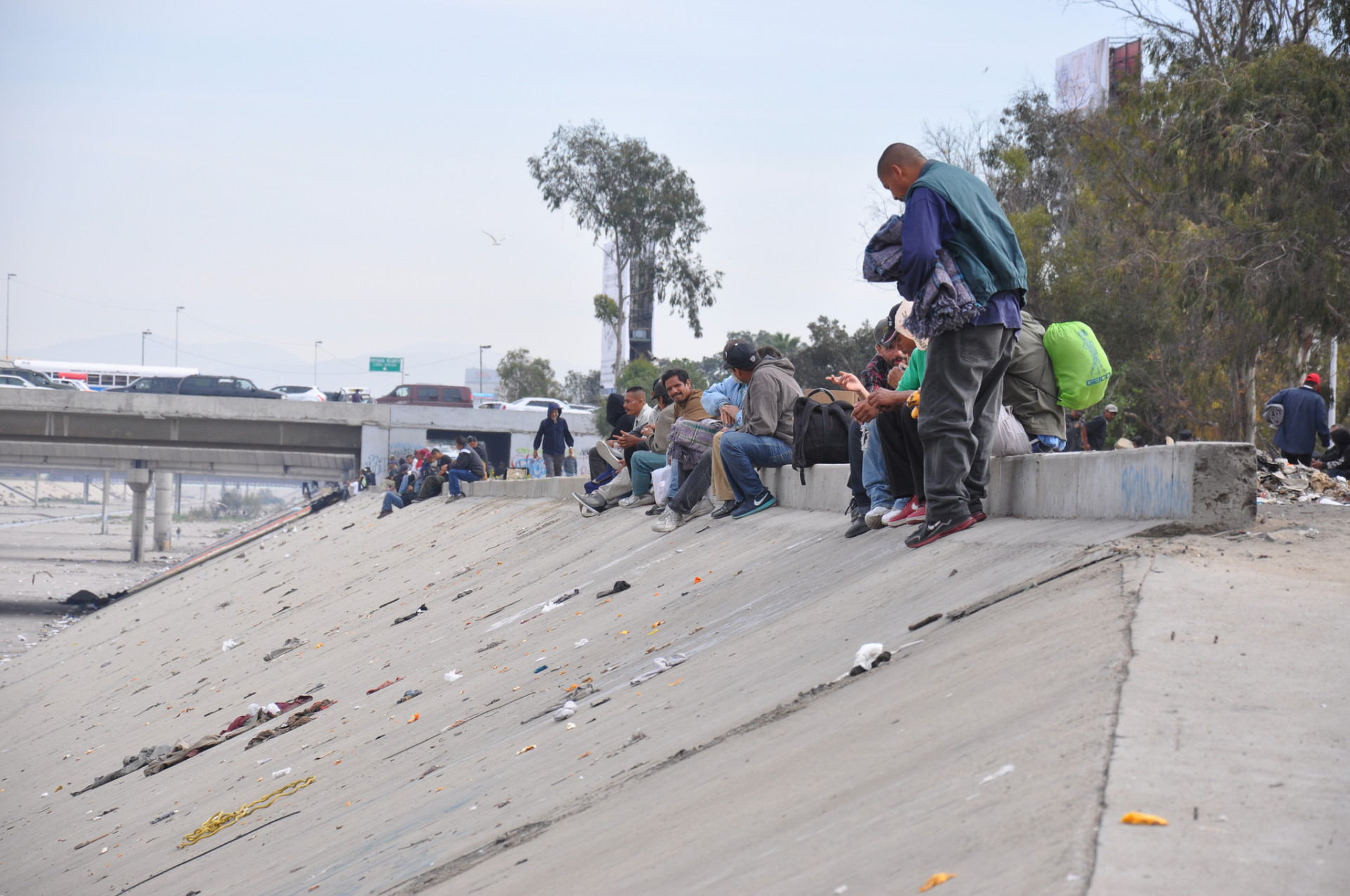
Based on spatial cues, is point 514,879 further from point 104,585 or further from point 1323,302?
point 104,585

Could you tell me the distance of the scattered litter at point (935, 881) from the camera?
2127 mm

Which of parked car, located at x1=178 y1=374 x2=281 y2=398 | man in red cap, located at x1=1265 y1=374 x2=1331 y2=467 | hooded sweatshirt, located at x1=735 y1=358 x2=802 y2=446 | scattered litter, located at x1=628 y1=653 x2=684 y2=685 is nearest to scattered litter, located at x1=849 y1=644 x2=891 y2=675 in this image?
scattered litter, located at x1=628 y1=653 x2=684 y2=685

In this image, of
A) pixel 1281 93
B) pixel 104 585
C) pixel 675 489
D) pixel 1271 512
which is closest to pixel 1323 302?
pixel 1281 93

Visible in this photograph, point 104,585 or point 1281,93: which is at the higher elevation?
point 1281,93

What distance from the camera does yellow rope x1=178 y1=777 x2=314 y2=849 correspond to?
16.9ft

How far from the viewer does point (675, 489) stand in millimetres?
10648

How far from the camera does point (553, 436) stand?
21.8 metres

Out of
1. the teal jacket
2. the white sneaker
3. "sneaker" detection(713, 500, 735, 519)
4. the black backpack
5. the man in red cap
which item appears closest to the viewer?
the teal jacket

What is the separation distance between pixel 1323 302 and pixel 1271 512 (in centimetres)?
1503

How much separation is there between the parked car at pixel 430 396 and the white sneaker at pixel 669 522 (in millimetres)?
42234

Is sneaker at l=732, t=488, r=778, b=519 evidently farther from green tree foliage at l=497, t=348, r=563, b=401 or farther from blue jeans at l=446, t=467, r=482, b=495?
green tree foliage at l=497, t=348, r=563, b=401

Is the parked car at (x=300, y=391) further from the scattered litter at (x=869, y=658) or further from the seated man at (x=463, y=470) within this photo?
the scattered litter at (x=869, y=658)

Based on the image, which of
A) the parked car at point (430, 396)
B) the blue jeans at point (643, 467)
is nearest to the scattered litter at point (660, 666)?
the blue jeans at point (643, 467)

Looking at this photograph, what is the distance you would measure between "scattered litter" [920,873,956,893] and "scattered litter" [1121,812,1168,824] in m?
0.33
